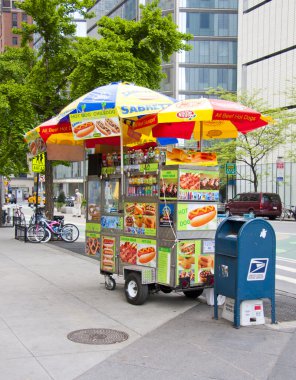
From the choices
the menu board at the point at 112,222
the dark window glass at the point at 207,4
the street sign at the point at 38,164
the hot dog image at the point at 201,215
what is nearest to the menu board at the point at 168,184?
the hot dog image at the point at 201,215

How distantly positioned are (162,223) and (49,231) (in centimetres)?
1061

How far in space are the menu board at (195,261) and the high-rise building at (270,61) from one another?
37.7m

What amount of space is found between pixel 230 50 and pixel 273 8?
12.1m

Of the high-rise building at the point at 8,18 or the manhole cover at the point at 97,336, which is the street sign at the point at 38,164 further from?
the high-rise building at the point at 8,18

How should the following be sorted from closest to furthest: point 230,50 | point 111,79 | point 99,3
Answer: point 111,79 → point 230,50 → point 99,3

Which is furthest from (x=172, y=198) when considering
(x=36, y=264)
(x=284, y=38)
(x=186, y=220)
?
(x=284, y=38)

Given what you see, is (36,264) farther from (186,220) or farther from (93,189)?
(186,220)

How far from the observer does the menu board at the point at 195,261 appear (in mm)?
7270

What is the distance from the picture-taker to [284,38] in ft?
160

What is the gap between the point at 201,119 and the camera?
7.07 metres

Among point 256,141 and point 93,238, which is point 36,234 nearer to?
point 93,238

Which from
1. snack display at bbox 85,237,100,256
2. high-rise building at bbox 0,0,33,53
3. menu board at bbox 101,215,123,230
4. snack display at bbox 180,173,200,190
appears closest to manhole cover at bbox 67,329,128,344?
snack display at bbox 180,173,200,190

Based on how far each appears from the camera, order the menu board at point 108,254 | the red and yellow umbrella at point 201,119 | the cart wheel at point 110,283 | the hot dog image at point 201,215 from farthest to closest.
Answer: the cart wheel at point 110,283
the menu board at point 108,254
the hot dog image at point 201,215
the red and yellow umbrella at point 201,119

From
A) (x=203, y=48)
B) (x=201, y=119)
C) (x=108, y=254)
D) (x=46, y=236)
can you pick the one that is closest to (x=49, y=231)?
(x=46, y=236)
